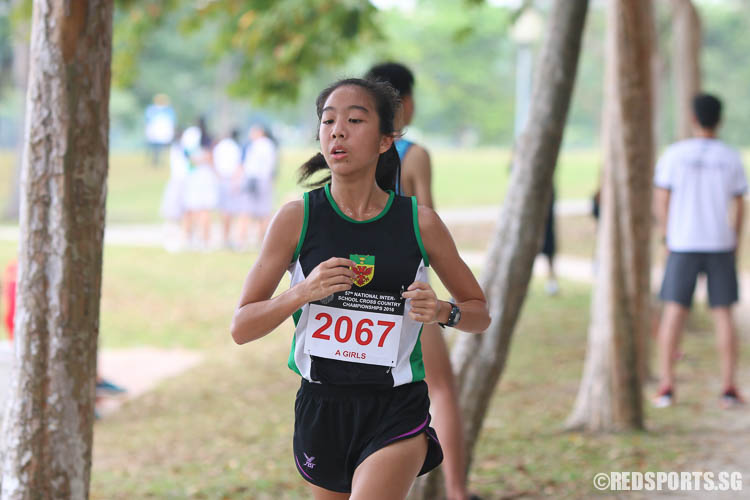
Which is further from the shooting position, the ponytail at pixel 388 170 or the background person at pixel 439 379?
the background person at pixel 439 379

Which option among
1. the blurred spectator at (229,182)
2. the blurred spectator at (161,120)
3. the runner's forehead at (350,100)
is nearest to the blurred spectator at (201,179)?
the blurred spectator at (229,182)

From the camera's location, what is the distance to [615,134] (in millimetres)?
6938

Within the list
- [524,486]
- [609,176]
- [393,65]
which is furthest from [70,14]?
[609,176]

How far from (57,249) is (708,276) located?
5.18m

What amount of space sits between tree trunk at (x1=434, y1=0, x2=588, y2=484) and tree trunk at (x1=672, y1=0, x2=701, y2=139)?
620 centimetres

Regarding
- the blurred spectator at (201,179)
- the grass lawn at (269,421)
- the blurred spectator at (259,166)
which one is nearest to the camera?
the grass lawn at (269,421)

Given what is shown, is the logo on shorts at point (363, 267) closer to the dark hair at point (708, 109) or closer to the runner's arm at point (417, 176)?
the runner's arm at point (417, 176)

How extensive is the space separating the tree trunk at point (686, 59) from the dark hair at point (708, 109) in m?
4.27

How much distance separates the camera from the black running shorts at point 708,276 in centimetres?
733

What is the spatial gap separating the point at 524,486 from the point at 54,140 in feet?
10.8

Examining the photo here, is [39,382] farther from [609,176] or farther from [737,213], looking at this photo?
[737,213]

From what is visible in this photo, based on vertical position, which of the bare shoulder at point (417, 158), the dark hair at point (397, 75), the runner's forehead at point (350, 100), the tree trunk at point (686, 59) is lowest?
the bare shoulder at point (417, 158)

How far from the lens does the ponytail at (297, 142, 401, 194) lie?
134 inches

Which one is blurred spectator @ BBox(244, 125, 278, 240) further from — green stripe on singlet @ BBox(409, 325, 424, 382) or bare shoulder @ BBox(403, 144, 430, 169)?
green stripe on singlet @ BBox(409, 325, 424, 382)
